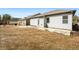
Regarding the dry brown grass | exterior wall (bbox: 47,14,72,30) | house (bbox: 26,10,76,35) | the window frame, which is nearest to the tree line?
the dry brown grass

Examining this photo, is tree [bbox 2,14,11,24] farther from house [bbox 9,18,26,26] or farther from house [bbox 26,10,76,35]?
house [bbox 26,10,76,35]

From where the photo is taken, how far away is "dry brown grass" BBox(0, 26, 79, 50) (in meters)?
4.86

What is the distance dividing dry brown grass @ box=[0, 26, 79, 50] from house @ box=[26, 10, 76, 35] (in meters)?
0.14

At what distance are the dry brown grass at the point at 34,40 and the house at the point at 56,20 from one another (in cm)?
14

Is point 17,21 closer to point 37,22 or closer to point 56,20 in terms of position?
point 37,22

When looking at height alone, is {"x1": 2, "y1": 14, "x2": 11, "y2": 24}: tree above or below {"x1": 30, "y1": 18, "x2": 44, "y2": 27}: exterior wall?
above

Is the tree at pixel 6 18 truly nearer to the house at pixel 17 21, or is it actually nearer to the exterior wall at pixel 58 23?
the house at pixel 17 21

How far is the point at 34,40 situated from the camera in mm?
4926
